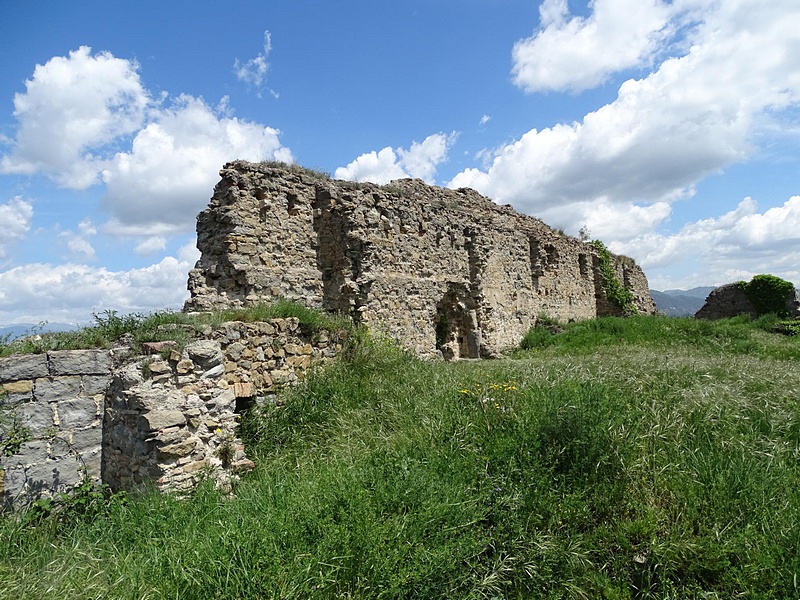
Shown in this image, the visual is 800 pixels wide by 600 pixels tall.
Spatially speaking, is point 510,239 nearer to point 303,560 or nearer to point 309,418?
point 309,418

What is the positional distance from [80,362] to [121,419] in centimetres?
86

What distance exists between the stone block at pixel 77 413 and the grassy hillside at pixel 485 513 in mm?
1050

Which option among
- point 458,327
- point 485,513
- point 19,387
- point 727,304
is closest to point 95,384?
point 19,387

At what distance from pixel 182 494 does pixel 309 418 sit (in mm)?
2099

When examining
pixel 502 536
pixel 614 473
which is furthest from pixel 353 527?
pixel 614 473

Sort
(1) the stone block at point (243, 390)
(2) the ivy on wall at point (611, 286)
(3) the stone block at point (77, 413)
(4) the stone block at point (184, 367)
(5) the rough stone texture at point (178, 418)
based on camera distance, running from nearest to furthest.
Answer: (5) the rough stone texture at point (178, 418)
(3) the stone block at point (77, 413)
(4) the stone block at point (184, 367)
(1) the stone block at point (243, 390)
(2) the ivy on wall at point (611, 286)

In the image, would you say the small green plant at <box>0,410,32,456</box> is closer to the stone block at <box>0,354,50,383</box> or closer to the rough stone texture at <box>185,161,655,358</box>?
the stone block at <box>0,354,50,383</box>

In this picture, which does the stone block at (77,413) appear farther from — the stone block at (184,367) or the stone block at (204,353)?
the stone block at (204,353)

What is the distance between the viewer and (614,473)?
178 inches

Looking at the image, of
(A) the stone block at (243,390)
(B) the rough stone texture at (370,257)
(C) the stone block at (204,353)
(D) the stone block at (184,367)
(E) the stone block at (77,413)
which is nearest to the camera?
(E) the stone block at (77,413)

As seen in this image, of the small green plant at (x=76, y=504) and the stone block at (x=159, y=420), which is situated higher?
the stone block at (x=159, y=420)

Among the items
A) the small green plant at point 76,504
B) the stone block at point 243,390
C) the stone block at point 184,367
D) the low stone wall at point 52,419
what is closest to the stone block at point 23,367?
the low stone wall at point 52,419

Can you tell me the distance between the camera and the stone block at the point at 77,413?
17.9ft

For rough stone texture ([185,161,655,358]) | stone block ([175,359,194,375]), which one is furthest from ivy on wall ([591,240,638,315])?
stone block ([175,359,194,375])
